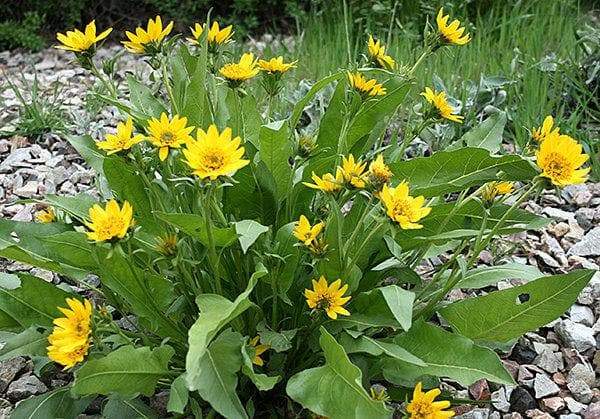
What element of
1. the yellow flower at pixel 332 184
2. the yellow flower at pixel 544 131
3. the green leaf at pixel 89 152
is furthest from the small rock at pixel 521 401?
the green leaf at pixel 89 152

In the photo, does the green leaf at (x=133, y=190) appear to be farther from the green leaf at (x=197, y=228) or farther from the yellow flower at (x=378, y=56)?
the yellow flower at (x=378, y=56)

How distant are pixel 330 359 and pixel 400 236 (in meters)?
0.38

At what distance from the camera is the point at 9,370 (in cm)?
200

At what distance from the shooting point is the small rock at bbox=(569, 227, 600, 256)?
245 centimetres

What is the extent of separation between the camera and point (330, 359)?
5.14 feet

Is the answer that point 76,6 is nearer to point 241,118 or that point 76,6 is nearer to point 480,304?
point 241,118

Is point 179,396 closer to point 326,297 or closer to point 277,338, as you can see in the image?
point 277,338

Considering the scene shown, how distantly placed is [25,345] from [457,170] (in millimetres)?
971

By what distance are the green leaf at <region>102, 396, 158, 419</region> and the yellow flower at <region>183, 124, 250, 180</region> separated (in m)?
0.58

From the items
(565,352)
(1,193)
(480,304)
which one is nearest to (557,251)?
(565,352)

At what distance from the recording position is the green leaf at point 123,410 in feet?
5.63

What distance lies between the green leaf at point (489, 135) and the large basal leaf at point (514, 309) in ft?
1.55

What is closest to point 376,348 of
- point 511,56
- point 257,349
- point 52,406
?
point 257,349

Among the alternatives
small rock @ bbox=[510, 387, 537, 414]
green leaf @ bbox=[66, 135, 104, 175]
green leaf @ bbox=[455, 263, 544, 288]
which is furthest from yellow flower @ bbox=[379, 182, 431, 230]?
green leaf @ bbox=[66, 135, 104, 175]
